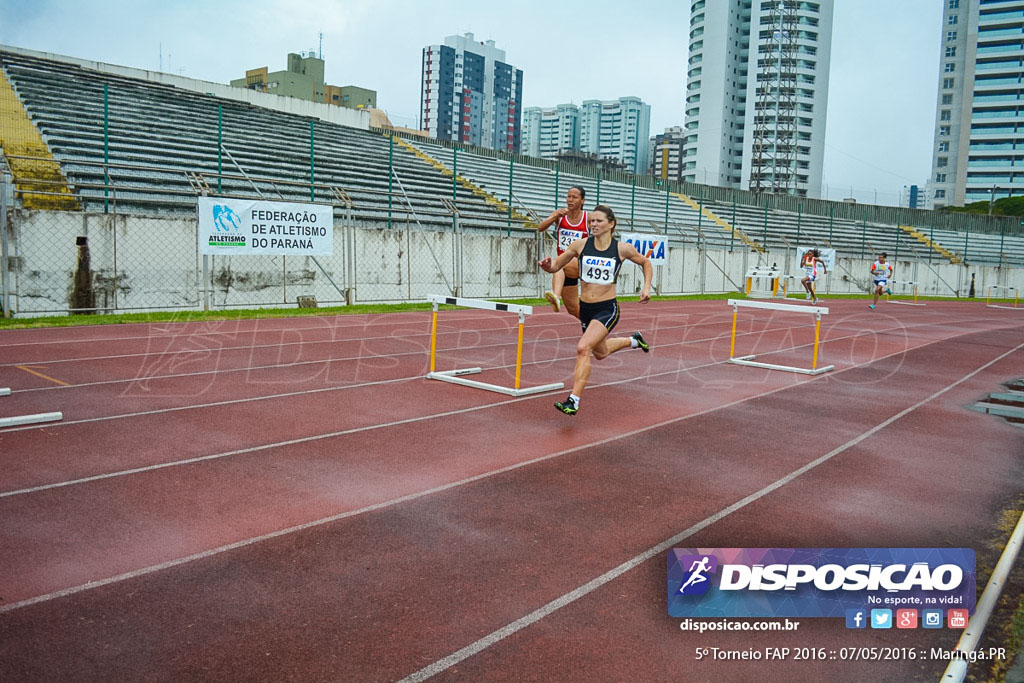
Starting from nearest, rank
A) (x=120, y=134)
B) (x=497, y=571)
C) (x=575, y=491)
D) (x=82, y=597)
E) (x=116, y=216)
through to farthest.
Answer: (x=82, y=597) < (x=497, y=571) < (x=575, y=491) < (x=116, y=216) < (x=120, y=134)

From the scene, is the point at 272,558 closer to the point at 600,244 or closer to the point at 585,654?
the point at 585,654

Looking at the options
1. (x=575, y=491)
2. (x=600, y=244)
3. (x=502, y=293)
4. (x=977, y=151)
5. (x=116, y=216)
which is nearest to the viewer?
(x=575, y=491)

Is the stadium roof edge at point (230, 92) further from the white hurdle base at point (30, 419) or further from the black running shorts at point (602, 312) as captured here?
the black running shorts at point (602, 312)

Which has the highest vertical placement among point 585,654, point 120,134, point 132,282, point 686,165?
point 686,165

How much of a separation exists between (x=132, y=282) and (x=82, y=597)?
1263cm

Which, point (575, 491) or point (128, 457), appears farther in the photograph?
point (128, 457)

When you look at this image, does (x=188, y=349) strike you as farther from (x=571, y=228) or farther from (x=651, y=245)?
(x=651, y=245)

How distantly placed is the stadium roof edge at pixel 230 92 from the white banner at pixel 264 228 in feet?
58.5

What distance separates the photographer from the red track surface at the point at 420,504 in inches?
129

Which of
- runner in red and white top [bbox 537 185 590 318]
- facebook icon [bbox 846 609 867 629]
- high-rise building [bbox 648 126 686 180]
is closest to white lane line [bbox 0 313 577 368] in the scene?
runner in red and white top [bbox 537 185 590 318]

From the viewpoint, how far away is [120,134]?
20172 mm

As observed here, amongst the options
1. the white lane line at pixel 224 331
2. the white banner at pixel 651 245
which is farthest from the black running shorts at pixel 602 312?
the white banner at pixel 651 245

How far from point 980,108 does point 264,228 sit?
120 m

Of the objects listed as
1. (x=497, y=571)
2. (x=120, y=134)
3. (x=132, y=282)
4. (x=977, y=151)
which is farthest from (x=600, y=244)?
(x=977, y=151)
